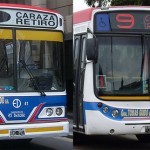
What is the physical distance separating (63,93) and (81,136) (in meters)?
2.39

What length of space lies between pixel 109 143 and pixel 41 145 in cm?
167

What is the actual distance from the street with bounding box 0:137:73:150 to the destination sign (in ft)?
9.67

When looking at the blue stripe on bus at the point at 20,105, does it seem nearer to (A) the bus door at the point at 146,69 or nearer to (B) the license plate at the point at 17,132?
(B) the license plate at the point at 17,132

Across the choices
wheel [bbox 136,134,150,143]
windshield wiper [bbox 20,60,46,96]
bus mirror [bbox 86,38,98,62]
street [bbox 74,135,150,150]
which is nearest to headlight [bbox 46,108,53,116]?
windshield wiper [bbox 20,60,46,96]

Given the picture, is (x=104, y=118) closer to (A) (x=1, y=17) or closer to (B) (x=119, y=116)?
(B) (x=119, y=116)

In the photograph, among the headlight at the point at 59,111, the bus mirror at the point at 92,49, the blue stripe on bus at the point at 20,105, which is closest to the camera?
the blue stripe on bus at the point at 20,105

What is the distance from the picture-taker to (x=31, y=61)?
342 inches

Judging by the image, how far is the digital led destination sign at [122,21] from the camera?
32.1 ft

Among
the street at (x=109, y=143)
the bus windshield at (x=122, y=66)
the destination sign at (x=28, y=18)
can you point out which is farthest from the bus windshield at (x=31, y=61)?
the street at (x=109, y=143)

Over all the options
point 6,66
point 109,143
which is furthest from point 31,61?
point 109,143

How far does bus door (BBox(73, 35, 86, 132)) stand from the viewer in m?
10.0

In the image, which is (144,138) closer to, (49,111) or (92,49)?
(92,49)

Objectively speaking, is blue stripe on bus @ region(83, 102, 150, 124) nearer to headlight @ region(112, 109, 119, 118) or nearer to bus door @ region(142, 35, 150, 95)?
headlight @ region(112, 109, 119, 118)

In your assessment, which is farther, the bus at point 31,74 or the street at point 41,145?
the street at point 41,145
